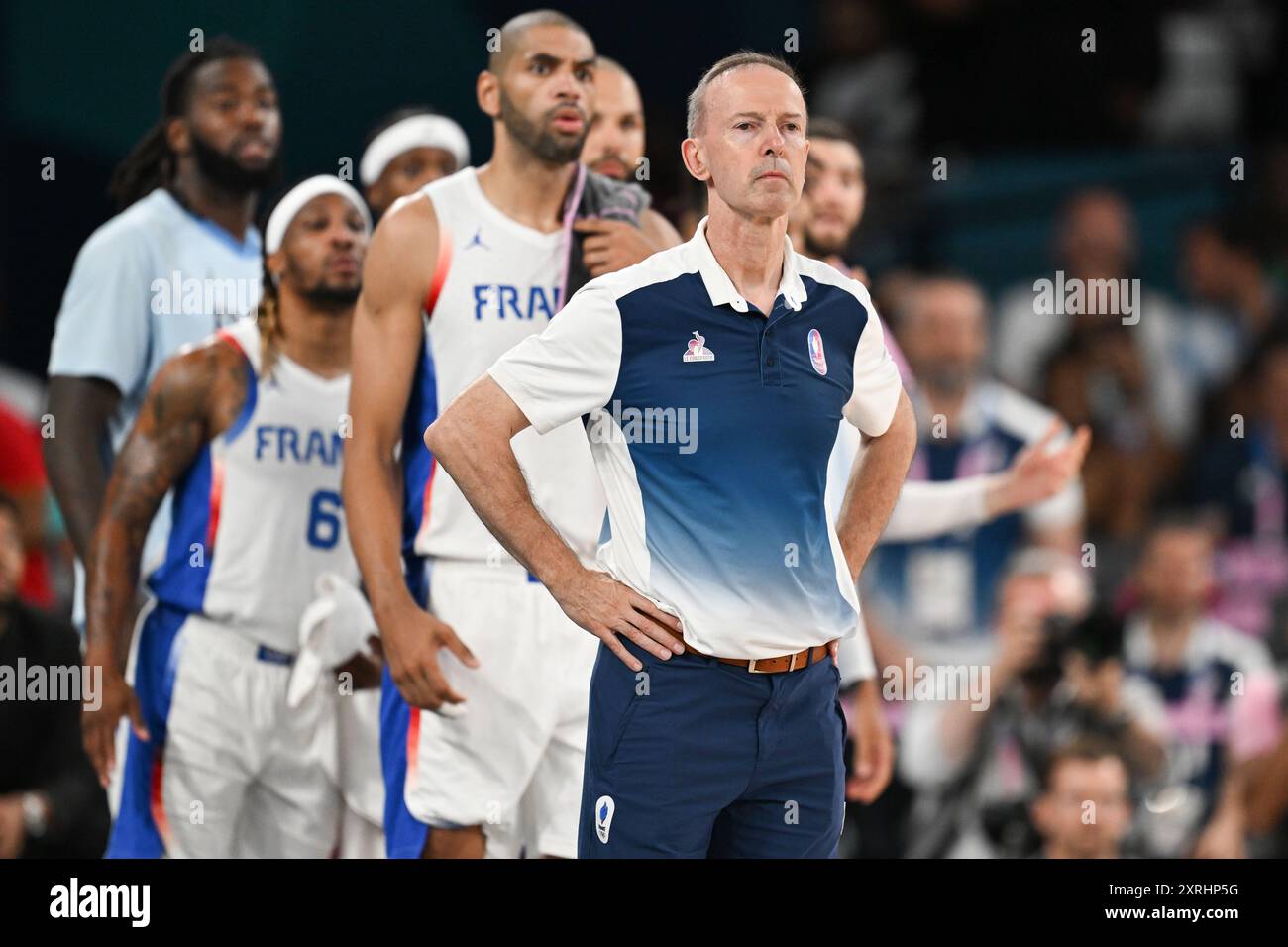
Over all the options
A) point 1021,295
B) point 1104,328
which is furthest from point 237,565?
point 1104,328

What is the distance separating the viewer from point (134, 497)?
197 inches

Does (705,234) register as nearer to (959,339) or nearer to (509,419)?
(509,419)

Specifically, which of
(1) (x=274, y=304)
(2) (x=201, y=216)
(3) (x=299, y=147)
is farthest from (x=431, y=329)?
(3) (x=299, y=147)

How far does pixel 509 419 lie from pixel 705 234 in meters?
0.55

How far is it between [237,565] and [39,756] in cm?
90

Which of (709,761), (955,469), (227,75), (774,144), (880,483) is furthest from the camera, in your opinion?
(955,469)

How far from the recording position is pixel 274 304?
519 cm

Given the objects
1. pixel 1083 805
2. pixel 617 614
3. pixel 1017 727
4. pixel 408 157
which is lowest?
pixel 1083 805

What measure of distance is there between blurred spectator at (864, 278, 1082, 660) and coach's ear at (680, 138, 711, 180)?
296 centimetres

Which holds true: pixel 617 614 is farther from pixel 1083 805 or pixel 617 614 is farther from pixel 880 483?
pixel 1083 805

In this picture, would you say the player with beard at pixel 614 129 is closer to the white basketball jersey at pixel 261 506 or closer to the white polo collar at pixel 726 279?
the white basketball jersey at pixel 261 506

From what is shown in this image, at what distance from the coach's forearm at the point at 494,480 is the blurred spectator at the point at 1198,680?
3.50m

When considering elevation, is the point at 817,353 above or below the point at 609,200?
below

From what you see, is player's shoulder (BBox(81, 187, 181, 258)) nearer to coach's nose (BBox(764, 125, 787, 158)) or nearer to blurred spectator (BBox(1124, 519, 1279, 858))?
coach's nose (BBox(764, 125, 787, 158))
